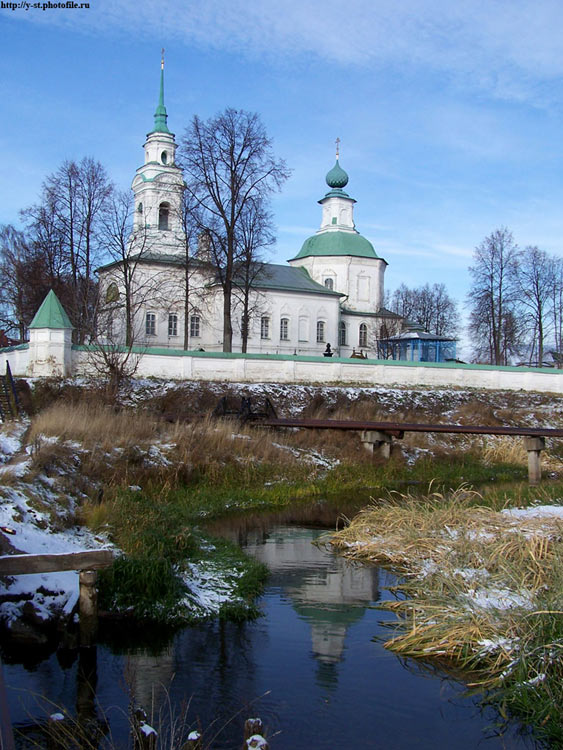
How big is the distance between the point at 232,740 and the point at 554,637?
2.78 m

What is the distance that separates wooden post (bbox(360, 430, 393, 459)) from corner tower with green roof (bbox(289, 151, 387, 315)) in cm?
3752

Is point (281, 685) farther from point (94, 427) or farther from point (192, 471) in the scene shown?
point (94, 427)

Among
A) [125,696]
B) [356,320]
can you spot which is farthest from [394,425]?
[356,320]

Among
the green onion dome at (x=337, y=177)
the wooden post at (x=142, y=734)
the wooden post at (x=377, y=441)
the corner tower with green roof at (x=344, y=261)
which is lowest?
the wooden post at (x=142, y=734)

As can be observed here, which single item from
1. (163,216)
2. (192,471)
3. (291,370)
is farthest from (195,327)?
(192,471)

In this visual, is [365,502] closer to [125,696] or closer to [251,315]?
[125,696]

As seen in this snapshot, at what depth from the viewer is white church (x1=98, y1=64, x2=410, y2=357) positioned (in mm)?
40969

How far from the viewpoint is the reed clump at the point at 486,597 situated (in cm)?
588

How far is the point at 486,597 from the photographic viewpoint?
716 cm

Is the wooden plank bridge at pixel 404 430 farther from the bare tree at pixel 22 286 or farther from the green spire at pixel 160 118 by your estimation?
the green spire at pixel 160 118

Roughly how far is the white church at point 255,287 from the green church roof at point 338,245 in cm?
9

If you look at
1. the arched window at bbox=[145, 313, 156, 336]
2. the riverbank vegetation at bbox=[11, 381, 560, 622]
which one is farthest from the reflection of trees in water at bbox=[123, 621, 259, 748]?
the arched window at bbox=[145, 313, 156, 336]

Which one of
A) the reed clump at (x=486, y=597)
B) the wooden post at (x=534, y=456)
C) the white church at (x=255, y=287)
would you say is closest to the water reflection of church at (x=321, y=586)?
the reed clump at (x=486, y=597)

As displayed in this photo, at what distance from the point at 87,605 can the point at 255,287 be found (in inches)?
1477
